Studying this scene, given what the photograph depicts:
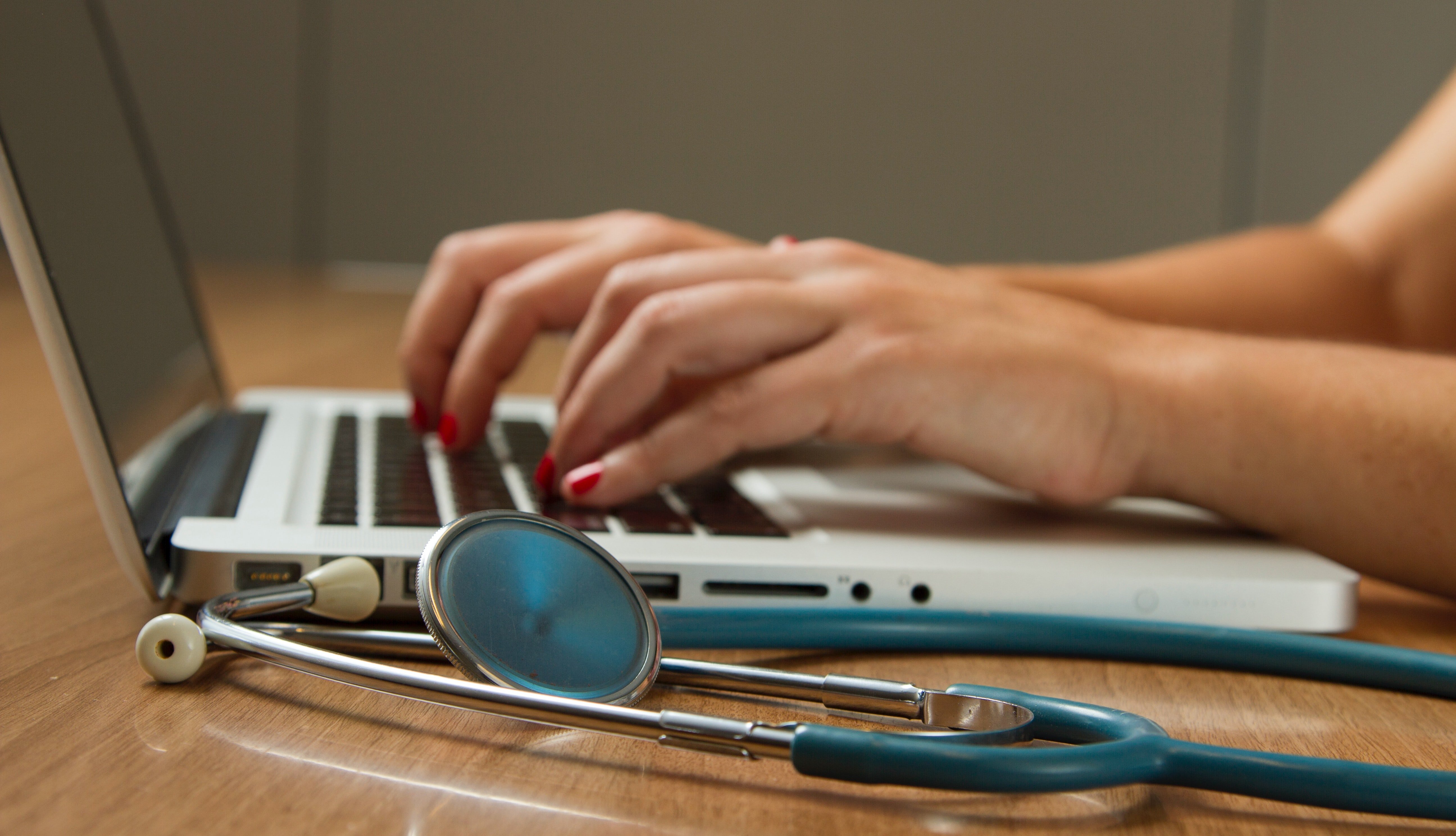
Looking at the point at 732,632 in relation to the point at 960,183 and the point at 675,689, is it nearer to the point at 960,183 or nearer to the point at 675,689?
the point at 675,689

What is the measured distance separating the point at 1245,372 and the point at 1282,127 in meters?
2.63

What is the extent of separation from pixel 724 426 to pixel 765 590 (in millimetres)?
133

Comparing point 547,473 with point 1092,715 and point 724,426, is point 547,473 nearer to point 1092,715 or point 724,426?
point 724,426

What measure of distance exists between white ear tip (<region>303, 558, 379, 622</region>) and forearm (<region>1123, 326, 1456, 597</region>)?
35 centimetres

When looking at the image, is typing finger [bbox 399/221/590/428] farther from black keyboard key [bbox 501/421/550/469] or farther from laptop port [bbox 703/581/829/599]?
laptop port [bbox 703/581/829/599]

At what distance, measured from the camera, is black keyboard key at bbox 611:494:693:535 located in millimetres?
476

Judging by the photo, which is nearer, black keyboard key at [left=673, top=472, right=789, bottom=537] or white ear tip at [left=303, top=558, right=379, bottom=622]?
white ear tip at [left=303, top=558, right=379, bottom=622]

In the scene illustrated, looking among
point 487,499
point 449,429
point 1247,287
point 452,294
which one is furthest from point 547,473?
point 1247,287

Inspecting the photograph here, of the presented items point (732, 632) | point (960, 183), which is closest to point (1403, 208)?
point (732, 632)

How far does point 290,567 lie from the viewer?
384mm

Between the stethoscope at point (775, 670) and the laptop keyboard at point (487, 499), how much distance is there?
0.33ft

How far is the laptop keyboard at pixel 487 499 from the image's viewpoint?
1.55 ft

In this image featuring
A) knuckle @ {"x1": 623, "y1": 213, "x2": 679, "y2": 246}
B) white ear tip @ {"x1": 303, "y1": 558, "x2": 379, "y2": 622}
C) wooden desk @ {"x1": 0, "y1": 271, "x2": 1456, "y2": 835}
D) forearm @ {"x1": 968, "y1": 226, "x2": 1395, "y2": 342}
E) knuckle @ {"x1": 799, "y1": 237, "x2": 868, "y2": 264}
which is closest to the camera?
wooden desk @ {"x1": 0, "y1": 271, "x2": 1456, "y2": 835}

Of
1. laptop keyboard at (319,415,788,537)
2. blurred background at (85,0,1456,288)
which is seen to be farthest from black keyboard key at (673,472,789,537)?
blurred background at (85,0,1456,288)
